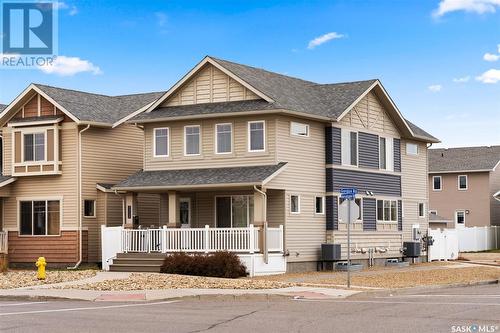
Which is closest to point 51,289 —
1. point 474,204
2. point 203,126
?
point 203,126

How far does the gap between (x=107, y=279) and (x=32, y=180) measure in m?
11.6

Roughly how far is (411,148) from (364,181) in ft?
20.4

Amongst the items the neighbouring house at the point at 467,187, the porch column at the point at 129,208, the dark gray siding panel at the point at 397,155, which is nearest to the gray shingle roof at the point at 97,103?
the porch column at the point at 129,208

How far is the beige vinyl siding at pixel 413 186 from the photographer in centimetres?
4466

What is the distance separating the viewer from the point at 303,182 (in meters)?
36.7

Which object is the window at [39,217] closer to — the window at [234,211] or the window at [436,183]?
the window at [234,211]

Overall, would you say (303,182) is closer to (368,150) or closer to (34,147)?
(368,150)

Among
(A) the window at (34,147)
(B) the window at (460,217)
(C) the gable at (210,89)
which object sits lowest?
(B) the window at (460,217)

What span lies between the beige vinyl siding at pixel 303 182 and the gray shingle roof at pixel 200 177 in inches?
26.1

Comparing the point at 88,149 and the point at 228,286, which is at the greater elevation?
the point at 88,149

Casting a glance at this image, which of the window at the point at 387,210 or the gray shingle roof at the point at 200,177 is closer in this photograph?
the gray shingle roof at the point at 200,177

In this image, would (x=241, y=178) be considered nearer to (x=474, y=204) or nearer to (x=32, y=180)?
(x=32, y=180)

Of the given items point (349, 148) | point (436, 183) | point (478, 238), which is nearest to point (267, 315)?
point (349, 148)

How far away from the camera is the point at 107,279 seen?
30.4m
